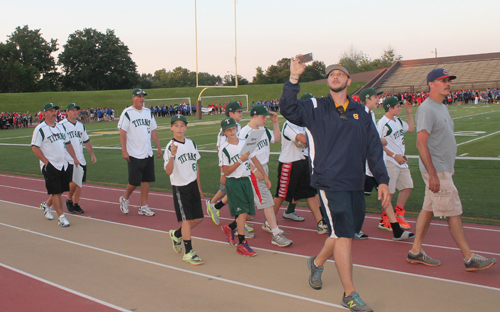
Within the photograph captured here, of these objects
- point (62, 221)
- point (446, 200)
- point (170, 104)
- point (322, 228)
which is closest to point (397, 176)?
point (322, 228)

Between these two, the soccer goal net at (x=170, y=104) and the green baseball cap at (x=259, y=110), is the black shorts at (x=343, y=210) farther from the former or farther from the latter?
the soccer goal net at (x=170, y=104)

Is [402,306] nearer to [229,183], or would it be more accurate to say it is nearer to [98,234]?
[229,183]

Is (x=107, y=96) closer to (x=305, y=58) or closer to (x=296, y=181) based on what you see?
(x=296, y=181)

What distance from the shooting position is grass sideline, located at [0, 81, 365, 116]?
56.5m

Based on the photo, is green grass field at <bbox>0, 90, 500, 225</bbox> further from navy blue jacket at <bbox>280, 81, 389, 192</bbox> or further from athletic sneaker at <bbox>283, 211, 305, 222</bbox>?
navy blue jacket at <bbox>280, 81, 389, 192</bbox>

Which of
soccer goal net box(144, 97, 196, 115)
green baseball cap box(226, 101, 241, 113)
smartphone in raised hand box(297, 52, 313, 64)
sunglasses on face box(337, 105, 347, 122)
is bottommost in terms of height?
sunglasses on face box(337, 105, 347, 122)

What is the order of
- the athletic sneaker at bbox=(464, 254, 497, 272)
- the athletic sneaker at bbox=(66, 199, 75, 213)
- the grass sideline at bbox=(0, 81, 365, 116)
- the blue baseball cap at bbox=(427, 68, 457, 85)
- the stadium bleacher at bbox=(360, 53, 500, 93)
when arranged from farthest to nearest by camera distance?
the stadium bleacher at bbox=(360, 53, 500, 93)
the grass sideline at bbox=(0, 81, 365, 116)
the athletic sneaker at bbox=(66, 199, 75, 213)
the blue baseball cap at bbox=(427, 68, 457, 85)
the athletic sneaker at bbox=(464, 254, 497, 272)

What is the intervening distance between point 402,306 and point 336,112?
1884 millimetres

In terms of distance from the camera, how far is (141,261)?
Answer: 549 centimetres

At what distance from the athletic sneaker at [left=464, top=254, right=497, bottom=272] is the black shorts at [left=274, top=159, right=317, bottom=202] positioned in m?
2.43

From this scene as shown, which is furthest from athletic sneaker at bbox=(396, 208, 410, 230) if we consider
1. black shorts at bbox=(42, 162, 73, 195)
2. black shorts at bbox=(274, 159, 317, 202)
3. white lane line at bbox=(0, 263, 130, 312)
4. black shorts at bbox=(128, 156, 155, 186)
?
black shorts at bbox=(42, 162, 73, 195)

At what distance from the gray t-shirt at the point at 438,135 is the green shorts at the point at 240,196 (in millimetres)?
2332

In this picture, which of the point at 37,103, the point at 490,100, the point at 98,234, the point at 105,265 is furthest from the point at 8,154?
the point at 490,100

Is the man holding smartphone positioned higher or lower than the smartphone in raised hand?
lower
